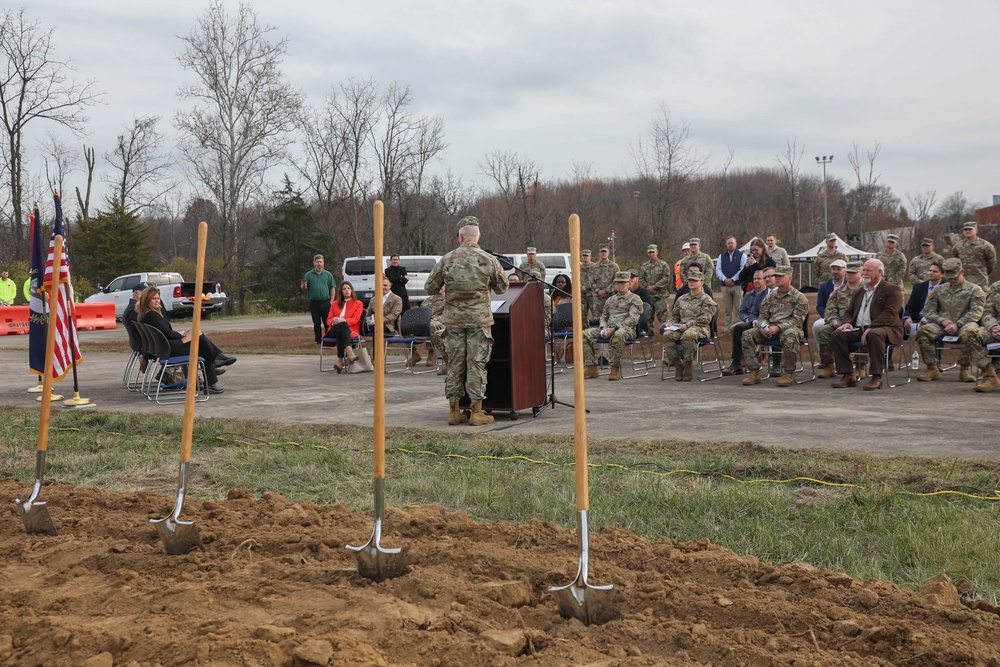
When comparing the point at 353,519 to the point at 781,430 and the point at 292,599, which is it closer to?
the point at 292,599

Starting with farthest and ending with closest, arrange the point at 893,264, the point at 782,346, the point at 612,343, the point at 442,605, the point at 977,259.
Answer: the point at 893,264 < the point at 977,259 < the point at 612,343 < the point at 782,346 < the point at 442,605

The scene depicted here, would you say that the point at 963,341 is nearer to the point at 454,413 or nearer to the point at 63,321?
the point at 454,413

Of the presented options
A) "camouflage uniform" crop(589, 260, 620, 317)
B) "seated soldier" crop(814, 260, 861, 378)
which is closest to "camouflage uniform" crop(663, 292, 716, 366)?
"seated soldier" crop(814, 260, 861, 378)

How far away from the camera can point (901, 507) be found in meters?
5.18

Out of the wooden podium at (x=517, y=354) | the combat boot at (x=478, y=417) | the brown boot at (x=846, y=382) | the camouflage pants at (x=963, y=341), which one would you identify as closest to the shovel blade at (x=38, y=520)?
the combat boot at (x=478, y=417)

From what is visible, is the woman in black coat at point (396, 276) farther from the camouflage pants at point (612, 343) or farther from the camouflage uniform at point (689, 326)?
the camouflage uniform at point (689, 326)

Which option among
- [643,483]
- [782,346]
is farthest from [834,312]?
[643,483]

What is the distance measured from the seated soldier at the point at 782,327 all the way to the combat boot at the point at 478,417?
4275mm

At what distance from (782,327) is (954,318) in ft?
6.65

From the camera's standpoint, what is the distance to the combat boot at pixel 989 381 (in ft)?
34.4

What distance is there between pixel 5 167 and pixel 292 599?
169 feet

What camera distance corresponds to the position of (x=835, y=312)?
40.2 ft

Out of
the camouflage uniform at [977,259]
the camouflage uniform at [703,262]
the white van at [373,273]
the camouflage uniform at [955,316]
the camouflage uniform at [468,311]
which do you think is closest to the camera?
the camouflage uniform at [468,311]

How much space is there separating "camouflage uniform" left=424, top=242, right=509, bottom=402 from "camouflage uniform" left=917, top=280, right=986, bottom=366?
5724 millimetres
